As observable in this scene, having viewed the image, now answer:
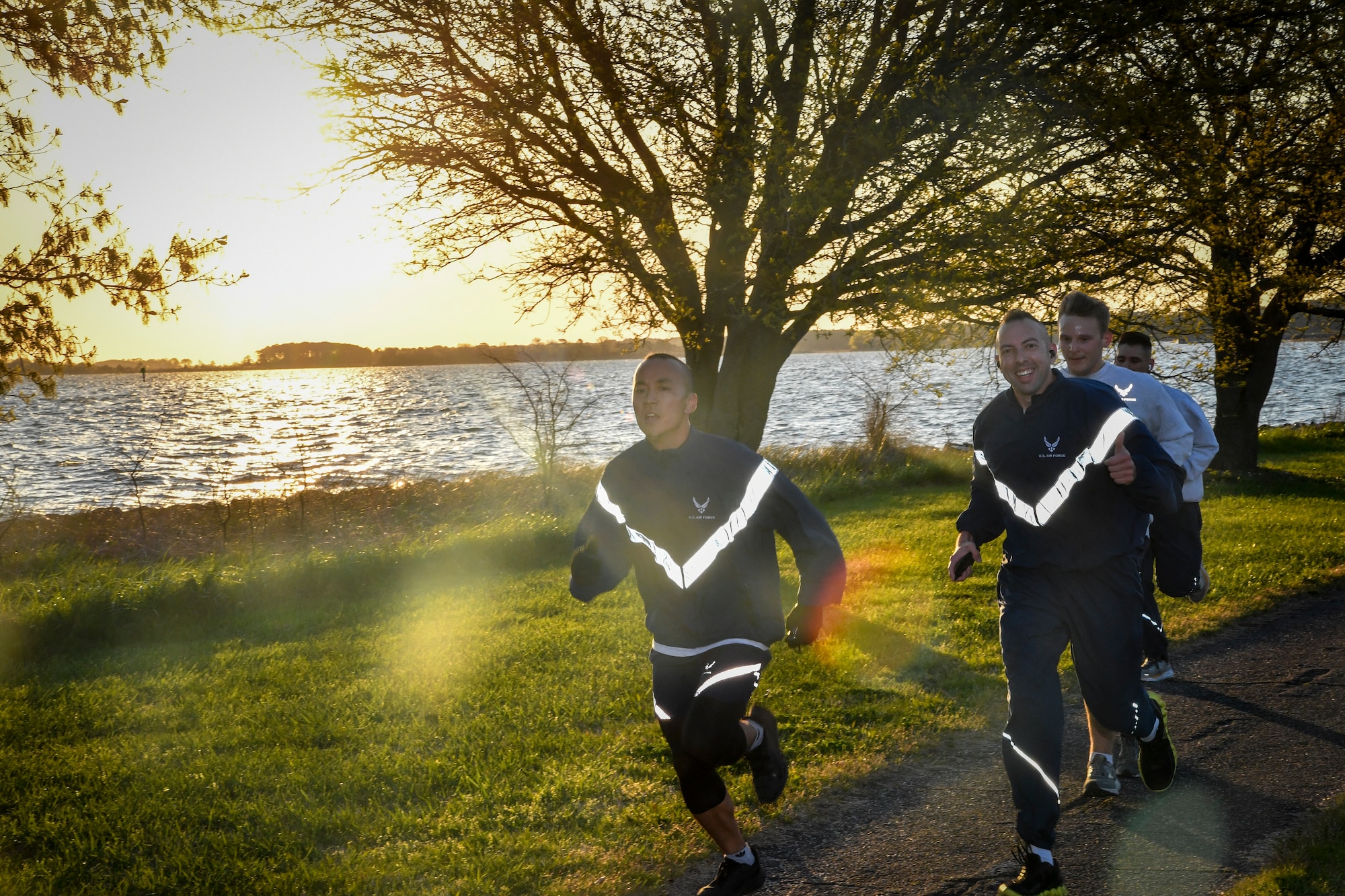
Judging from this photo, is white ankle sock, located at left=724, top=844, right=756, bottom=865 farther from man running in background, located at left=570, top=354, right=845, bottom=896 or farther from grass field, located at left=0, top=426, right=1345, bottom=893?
grass field, located at left=0, top=426, right=1345, bottom=893

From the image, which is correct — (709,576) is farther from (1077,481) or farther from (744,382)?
(744,382)

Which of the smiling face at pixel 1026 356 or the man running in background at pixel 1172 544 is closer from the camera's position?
the smiling face at pixel 1026 356

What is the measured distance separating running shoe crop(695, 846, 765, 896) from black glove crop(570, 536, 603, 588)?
1.23m

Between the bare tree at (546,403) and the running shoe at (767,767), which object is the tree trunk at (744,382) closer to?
the bare tree at (546,403)

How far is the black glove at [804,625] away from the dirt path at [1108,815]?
110 centimetres

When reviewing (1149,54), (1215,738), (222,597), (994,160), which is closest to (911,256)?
(994,160)

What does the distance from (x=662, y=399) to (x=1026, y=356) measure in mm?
1492

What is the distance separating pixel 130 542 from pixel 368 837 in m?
10.8

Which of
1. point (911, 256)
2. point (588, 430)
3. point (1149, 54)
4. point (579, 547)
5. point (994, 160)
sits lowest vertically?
point (588, 430)

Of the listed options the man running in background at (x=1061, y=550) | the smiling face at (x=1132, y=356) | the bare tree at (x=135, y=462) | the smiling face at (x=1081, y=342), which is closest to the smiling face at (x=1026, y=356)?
the man running in background at (x=1061, y=550)

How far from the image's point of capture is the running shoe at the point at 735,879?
3.70 m

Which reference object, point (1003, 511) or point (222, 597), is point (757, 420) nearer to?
point (222, 597)

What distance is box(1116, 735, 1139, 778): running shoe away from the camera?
192 inches

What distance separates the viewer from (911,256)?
8.79 meters
